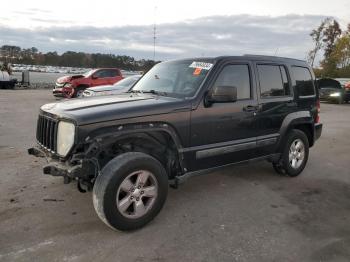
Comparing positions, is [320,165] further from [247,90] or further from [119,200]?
[119,200]

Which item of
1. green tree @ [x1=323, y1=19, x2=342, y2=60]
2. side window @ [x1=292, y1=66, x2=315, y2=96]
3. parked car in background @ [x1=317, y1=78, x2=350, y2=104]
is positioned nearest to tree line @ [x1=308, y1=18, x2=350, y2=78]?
green tree @ [x1=323, y1=19, x2=342, y2=60]

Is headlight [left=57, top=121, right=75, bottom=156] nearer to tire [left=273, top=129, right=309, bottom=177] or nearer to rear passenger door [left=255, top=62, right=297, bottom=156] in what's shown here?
rear passenger door [left=255, top=62, right=297, bottom=156]

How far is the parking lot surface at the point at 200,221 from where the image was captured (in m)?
3.59

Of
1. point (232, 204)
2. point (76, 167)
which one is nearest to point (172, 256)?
point (76, 167)

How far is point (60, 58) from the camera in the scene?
7062 cm

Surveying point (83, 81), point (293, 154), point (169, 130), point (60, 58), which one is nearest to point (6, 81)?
point (83, 81)

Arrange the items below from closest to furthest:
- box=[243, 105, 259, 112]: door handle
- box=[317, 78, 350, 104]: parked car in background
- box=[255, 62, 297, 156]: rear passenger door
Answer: box=[243, 105, 259, 112]: door handle < box=[255, 62, 297, 156]: rear passenger door < box=[317, 78, 350, 104]: parked car in background

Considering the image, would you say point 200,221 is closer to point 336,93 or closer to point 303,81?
point 303,81

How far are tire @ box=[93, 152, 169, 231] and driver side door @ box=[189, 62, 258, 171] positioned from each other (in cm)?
66

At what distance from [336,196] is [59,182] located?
13.2 ft

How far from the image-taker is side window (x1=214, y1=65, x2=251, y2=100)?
493 cm

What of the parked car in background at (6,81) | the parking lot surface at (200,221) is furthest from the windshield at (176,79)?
the parked car in background at (6,81)

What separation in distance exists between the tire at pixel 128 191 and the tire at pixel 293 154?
2.58m

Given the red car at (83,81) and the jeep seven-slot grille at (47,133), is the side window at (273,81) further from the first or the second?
the red car at (83,81)
